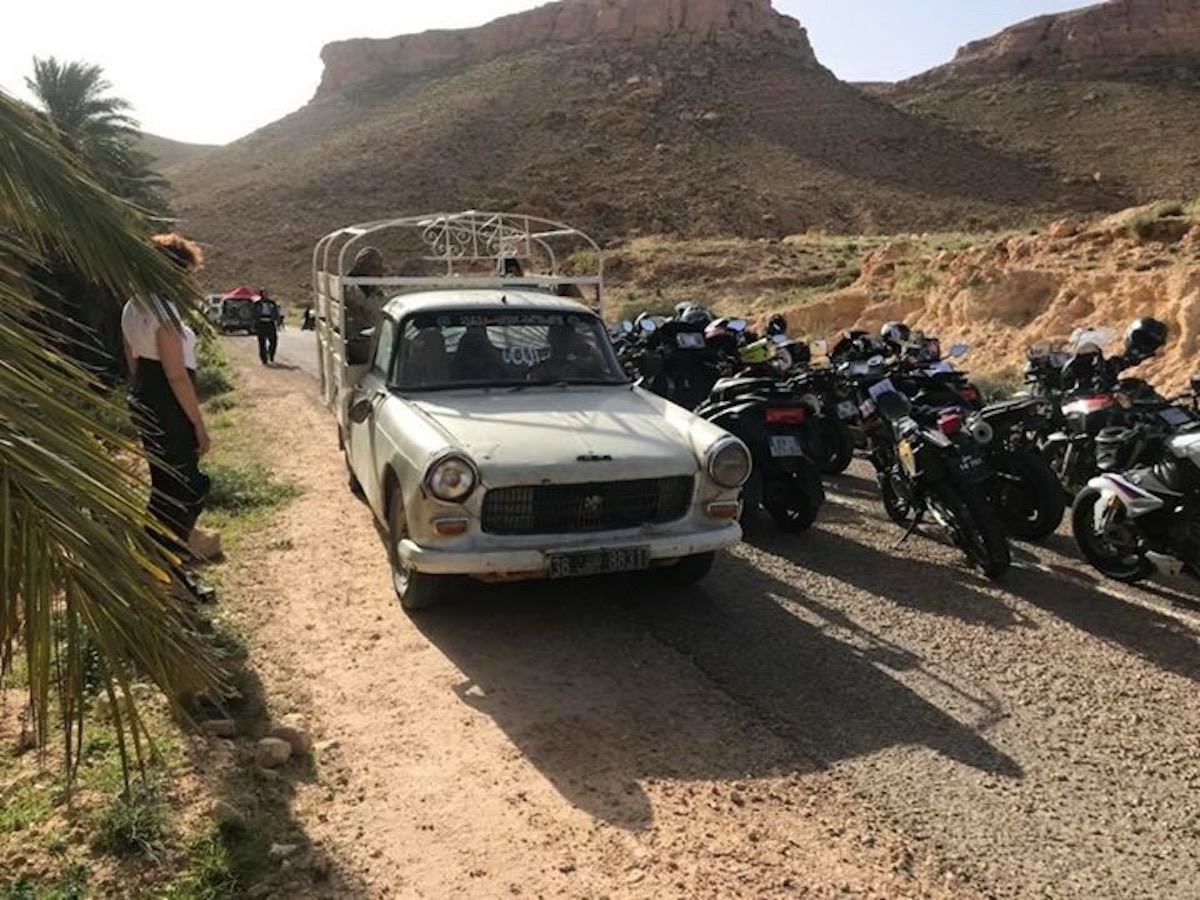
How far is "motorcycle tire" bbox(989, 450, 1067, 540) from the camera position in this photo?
6.77 metres

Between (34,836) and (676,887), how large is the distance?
209 cm

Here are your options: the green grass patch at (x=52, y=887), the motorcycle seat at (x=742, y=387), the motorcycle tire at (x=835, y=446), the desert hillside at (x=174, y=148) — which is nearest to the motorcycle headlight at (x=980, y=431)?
the motorcycle seat at (x=742, y=387)

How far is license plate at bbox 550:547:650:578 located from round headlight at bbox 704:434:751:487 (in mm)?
564

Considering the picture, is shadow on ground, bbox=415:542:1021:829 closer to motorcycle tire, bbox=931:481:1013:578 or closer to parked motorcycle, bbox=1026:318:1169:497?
motorcycle tire, bbox=931:481:1013:578

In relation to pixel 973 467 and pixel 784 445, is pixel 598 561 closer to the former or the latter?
pixel 784 445

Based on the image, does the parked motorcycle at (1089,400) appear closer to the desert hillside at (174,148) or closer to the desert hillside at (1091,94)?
the desert hillside at (1091,94)

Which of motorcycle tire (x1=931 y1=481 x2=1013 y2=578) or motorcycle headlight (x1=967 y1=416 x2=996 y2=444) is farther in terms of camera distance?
motorcycle headlight (x1=967 y1=416 x2=996 y2=444)

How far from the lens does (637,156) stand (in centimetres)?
5634

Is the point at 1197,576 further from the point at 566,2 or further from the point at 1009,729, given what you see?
the point at 566,2

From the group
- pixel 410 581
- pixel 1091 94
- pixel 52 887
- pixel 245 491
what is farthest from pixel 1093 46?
pixel 52 887

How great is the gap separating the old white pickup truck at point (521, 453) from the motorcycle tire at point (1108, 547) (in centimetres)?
223

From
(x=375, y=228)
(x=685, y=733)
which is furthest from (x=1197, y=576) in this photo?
(x=375, y=228)

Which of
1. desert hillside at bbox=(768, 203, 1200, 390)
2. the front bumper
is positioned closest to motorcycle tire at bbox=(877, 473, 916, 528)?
the front bumper

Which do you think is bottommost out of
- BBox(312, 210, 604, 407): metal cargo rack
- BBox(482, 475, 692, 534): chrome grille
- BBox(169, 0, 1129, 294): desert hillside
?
BBox(482, 475, 692, 534): chrome grille
